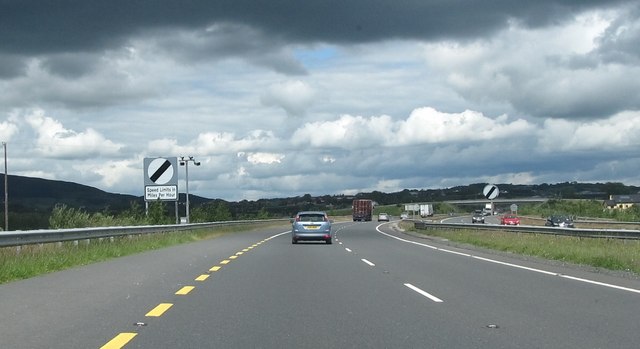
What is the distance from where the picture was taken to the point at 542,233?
33094 millimetres

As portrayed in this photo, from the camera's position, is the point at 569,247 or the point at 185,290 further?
the point at 569,247

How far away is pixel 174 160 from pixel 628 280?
36875 millimetres

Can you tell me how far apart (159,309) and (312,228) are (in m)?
24.9

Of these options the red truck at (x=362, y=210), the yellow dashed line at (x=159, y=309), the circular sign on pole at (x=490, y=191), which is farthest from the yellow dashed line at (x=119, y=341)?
the red truck at (x=362, y=210)

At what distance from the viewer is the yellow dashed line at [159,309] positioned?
10.8m

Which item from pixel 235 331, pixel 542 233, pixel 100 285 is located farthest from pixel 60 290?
pixel 542 233

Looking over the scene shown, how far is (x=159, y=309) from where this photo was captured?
11.3 meters

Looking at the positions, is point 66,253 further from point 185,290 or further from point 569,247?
point 569,247

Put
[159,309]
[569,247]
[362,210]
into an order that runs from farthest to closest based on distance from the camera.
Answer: [362,210] < [569,247] < [159,309]

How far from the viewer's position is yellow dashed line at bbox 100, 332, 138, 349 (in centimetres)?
831

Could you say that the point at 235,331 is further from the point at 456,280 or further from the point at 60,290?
the point at 456,280

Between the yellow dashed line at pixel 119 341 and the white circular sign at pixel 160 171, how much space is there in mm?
40608

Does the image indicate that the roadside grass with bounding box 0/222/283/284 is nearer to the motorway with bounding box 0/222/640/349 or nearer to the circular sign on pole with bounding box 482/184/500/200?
the motorway with bounding box 0/222/640/349

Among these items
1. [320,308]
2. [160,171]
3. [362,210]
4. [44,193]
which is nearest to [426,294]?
[320,308]
